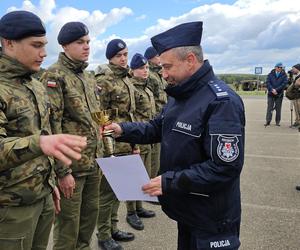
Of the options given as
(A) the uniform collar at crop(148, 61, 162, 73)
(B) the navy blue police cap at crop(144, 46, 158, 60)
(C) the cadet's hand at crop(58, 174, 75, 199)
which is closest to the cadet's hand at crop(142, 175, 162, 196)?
(C) the cadet's hand at crop(58, 174, 75, 199)

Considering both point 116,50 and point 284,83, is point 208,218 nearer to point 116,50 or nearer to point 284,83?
point 116,50

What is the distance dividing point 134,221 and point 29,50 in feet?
9.38

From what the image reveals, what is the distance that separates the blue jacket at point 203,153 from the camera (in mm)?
2074

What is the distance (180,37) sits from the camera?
2252 mm

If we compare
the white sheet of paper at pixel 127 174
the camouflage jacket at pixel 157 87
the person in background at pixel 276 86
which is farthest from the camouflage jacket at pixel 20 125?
the person in background at pixel 276 86

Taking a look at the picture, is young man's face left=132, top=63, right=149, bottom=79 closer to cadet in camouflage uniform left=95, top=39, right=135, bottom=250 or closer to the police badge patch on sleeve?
cadet in camouflage uniform left=95, top=39, right=135, bottom=250

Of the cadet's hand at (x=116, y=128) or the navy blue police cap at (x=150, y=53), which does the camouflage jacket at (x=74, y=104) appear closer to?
the cadet's hand at (x=116, y=128)

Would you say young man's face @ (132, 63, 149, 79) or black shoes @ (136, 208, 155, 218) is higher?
young man's face @ (132, 63, 149, 79)

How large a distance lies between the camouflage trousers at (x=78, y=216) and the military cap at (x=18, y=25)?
141 cm

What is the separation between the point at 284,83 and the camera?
1285 centimetres

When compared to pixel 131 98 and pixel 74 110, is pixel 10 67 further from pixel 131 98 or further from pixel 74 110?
pixel 131 98

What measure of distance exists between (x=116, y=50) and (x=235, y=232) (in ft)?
8.91

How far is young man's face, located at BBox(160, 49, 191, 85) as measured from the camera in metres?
2.28

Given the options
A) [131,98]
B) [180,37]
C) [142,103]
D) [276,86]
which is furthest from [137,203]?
[276,86]
